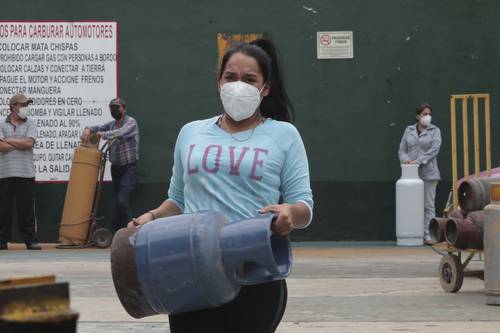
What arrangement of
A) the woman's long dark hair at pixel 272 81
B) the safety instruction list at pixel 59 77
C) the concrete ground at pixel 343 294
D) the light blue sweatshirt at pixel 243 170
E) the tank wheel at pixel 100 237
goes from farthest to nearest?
the safety instruction list at pixel 59 77 < the tank wheel at pixel 100 237 < the concrete ground at pixel 343 294 < the woman's long dark hair at pixel 272 81 < the light blue sweatshirt at pixel 243 170

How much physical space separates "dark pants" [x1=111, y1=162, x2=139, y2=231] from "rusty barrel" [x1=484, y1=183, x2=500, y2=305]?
807 cm

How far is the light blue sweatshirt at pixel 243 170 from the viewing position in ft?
13.9

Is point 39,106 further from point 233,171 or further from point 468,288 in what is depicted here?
point 233,171

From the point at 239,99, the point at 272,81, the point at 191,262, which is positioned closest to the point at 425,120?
the point at 272,81

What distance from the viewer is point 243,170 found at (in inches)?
167

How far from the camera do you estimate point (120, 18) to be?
58.1 ft

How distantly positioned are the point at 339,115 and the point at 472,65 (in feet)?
7.30

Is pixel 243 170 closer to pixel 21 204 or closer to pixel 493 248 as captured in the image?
pixel 493 248

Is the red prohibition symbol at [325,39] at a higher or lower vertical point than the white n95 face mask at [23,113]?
higher

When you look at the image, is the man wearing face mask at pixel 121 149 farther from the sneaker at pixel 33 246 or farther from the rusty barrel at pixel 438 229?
the rusty barrel at pixel 438 229

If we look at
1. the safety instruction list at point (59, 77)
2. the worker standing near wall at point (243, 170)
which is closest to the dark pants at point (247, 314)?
the worker standing near wall at point (243, 170)

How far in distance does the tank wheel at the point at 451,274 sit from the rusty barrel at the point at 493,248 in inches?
35.6

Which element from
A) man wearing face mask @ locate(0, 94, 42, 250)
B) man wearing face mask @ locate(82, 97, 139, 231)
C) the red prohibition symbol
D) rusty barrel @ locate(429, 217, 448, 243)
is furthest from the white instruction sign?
rusty barrel @ locate(429, 217, 448, 243)

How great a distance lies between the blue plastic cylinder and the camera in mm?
3739
